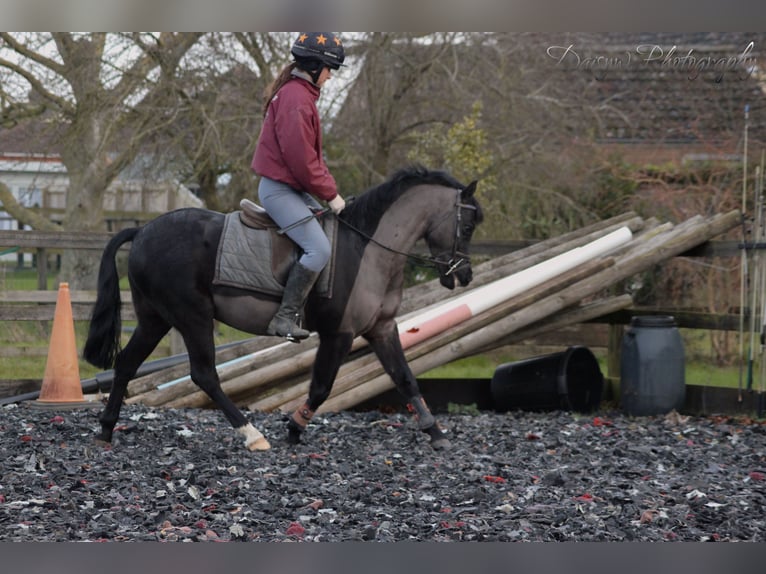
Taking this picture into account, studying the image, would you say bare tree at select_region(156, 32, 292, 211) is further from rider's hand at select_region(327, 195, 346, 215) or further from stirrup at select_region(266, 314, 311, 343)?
stirrup at select_region(266, 314, 311, 343)

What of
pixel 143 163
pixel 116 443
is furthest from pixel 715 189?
pixel 116 443

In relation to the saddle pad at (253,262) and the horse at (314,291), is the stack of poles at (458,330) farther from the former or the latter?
the saddle pad at (253,262)

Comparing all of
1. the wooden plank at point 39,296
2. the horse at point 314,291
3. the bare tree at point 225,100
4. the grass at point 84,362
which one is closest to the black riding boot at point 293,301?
the horse at point 314,291

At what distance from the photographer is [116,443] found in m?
6.66

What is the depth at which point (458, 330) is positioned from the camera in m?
8.55

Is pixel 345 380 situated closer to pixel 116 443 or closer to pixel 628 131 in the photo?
pixel 116 443

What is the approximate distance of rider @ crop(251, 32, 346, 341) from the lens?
614 centimetres

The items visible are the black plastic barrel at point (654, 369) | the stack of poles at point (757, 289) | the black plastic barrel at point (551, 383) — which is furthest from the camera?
the black plastic barrel at point (551, 383)

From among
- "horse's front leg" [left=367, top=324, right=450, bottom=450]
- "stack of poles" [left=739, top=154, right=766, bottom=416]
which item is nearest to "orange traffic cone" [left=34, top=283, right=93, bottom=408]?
"horse's front leg" [left=367, top=324, right=450, bottom=450]

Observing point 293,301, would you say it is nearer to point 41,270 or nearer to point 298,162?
point 298,162

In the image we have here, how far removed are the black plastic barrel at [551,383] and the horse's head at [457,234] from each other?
2.36 m

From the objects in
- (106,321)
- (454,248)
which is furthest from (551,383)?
(106,321)

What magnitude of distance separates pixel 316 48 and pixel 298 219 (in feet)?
3.40

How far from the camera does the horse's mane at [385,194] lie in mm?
6703
